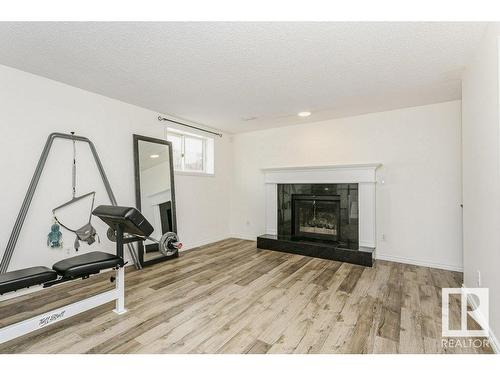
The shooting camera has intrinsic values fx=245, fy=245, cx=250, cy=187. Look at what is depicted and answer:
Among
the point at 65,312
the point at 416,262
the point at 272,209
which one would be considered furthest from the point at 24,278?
the point at 416,262

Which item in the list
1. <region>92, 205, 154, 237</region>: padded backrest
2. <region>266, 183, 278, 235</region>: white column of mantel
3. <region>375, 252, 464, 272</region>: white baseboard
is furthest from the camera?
<region>266, 183, 278, 235</region>: white column of mantel

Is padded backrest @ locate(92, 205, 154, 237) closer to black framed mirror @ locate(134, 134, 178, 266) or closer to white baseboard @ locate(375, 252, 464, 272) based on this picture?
black framed mirror @ locate(134, 134, 178, 266)

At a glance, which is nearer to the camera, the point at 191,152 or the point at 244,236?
the point at 191,152

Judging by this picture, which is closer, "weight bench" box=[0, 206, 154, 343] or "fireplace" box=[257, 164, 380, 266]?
"weight bench" box=[0, 206, 154, 343]

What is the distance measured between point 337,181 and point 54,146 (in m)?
3.79

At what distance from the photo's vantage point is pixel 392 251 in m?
3.64

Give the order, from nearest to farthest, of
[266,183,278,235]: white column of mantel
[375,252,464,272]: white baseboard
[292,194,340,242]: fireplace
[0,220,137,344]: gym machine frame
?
[0,220,137,344]: gym machine frame
[375,252,464,272]: white baseboard
[292,194,340,242]: fireplace
[266,183,278,235]: white column of mantel

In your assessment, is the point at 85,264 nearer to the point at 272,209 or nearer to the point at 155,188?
the point at 155,188

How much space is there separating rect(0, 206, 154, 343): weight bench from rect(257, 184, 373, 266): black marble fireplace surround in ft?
8.58

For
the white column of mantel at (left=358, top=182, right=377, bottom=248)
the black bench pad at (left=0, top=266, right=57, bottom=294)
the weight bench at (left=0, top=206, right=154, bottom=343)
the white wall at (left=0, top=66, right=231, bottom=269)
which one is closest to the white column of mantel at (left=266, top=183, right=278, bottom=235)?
the white column of mantel at (left=358, top=182, right=377, bottom=248)

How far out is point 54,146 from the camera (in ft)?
8.80

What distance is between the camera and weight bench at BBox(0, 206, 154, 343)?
156 cm

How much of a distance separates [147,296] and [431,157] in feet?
12.9
